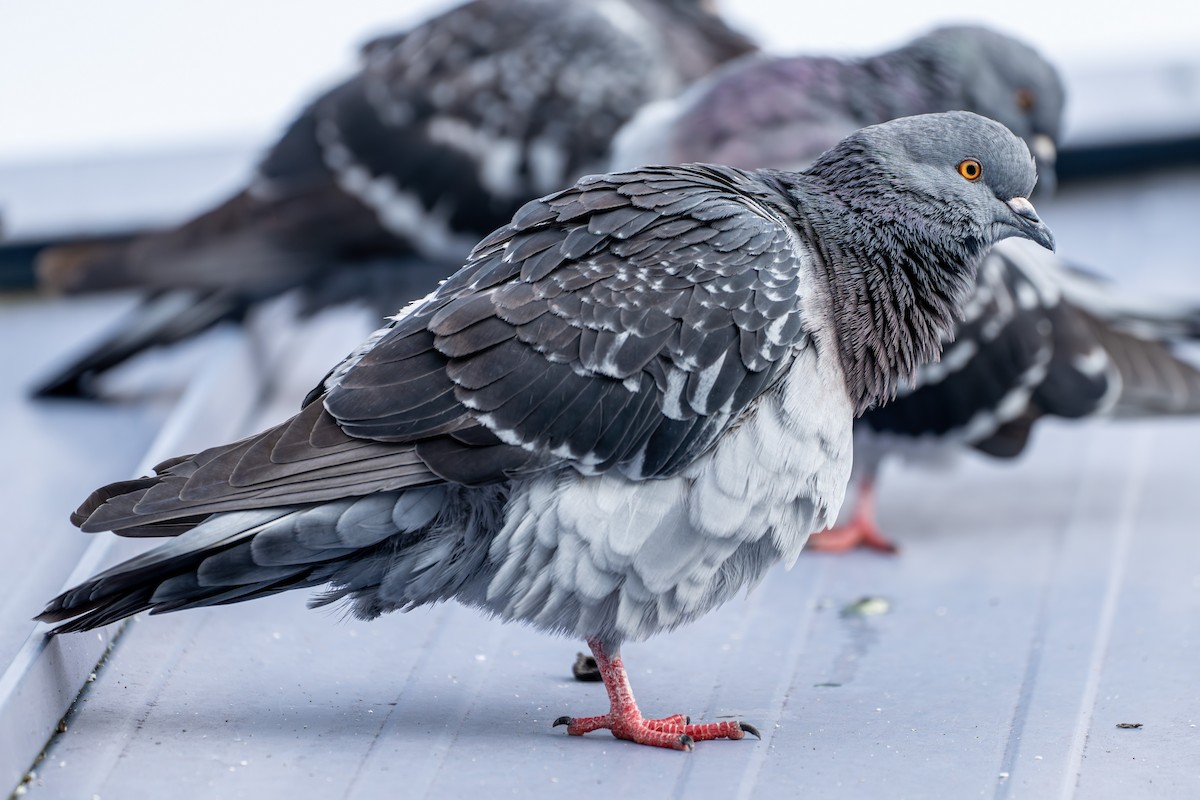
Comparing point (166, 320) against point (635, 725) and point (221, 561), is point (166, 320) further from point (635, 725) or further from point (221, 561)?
point (635, 725)

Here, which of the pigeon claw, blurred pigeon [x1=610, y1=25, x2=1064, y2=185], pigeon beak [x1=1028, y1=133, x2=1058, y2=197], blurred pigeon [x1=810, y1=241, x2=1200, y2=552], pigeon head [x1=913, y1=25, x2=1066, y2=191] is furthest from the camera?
pigeon beak [x1=1028, y1=133, x2=1058, y2=197]

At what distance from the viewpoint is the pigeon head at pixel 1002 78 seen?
19.6 feet

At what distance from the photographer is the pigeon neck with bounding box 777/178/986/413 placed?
157 inches

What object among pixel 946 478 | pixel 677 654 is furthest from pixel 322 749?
pixel 946 478

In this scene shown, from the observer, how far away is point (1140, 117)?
352 inches

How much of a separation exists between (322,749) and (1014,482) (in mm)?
3247

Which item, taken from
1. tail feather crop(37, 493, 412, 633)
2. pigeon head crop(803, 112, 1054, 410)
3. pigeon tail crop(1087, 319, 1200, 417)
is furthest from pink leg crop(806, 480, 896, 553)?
tail feather crop(37, 493, 412, 633)

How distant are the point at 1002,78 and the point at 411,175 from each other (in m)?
2.61

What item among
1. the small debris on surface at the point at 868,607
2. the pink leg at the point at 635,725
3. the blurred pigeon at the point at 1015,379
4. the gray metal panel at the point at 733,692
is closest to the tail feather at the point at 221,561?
the gray metal panel at the point at 733,692

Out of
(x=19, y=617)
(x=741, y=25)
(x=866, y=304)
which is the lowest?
(x=741, y=25)

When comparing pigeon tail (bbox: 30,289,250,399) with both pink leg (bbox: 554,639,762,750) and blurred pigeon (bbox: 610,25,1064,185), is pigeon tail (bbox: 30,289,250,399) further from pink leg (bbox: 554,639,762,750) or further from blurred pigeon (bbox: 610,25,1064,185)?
pink leg (bbox: 554,639,762,750)

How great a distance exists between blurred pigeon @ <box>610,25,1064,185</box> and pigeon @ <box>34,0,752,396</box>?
0.90 m

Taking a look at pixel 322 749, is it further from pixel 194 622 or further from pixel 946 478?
pixel 946 478

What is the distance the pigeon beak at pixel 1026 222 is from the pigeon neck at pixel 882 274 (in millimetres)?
150
